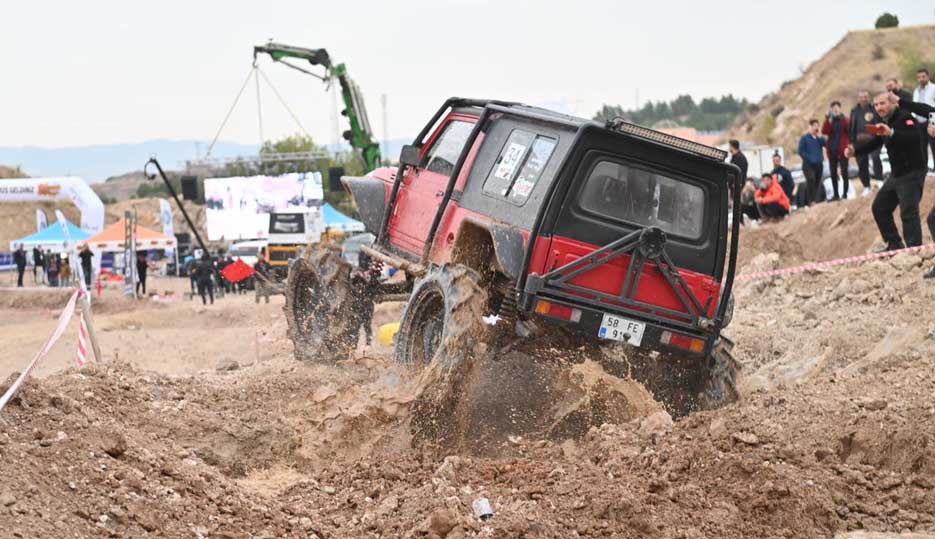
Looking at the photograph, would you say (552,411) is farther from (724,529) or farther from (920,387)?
(724,529)

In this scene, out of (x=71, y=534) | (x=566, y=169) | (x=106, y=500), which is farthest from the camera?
(x=566, y=169)

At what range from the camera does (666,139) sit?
841 cm

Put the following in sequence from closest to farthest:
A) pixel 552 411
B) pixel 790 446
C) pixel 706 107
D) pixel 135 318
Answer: pixel 790 446
pixel 552 411
pixel 135 318
pixel 706 107

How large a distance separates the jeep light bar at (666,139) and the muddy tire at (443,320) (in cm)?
137

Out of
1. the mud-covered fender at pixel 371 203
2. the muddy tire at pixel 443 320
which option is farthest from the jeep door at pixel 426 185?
the muddy tire at pixel 443 320

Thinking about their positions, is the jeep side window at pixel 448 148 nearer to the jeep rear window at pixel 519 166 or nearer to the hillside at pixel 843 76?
the jeep rear window at pixel 519 166

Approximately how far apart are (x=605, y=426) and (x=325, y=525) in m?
2.30

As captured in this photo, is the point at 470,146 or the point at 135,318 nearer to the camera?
the point at 470,146

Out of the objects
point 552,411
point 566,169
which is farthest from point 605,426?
point 566,169

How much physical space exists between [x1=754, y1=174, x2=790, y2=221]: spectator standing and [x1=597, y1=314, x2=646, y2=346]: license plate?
40.5ft

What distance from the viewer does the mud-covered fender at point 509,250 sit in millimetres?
8258

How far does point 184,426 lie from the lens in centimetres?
812

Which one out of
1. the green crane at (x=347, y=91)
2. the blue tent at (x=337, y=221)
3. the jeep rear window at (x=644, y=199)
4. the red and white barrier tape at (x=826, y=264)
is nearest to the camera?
the jeep rear window at (x=644, y=199)

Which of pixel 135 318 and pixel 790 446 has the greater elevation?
pixel 790 446
